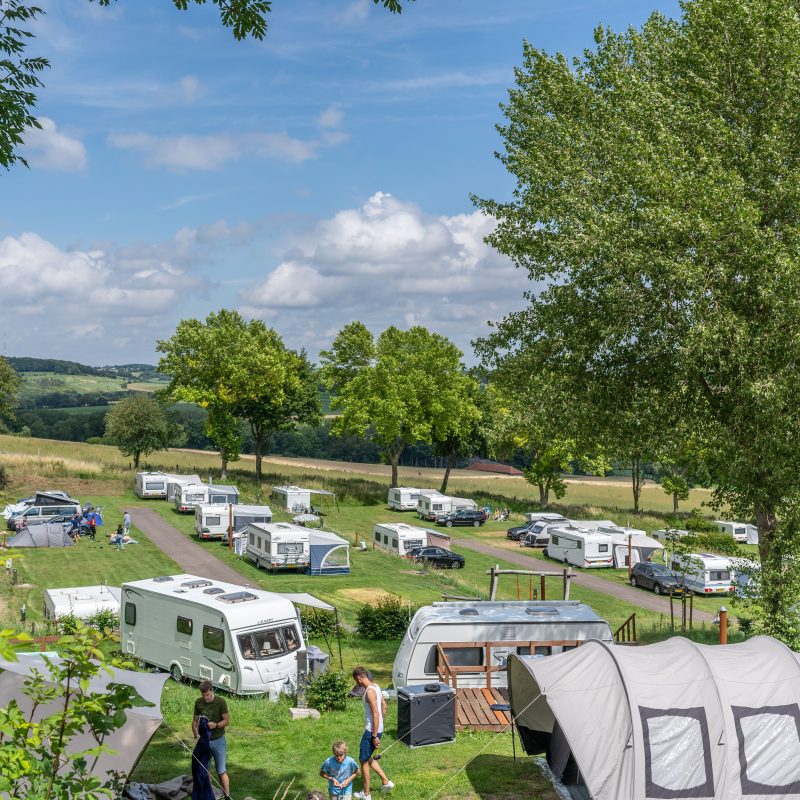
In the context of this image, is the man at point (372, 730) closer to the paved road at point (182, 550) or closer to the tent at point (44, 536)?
the paved road at point (182, 550)

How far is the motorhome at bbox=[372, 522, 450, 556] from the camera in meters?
44.0

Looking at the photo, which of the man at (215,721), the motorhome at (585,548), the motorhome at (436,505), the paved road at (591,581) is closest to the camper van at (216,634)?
the man at (215,721)

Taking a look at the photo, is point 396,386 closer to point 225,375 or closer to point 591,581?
point 225,375

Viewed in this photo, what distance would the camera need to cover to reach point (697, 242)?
17734 mm

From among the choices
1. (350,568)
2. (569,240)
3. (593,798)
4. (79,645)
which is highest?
(569,240)

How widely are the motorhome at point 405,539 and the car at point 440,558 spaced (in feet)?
4.27

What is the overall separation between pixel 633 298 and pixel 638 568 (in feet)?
83.7

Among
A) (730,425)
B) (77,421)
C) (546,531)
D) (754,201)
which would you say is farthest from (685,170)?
(77,421)

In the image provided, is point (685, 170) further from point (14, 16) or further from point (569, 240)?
point (14, 16)

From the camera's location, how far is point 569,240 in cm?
1870

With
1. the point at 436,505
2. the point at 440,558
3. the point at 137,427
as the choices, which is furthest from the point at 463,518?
the point at 137,427

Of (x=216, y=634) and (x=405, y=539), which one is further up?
(x=216, y=634)

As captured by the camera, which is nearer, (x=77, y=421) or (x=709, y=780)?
(x=709, y=780)

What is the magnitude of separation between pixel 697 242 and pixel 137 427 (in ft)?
166
